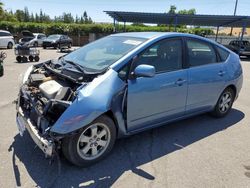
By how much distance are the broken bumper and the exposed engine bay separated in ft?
0.19

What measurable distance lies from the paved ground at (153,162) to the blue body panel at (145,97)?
35cm

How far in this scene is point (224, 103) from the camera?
→ 207 inches

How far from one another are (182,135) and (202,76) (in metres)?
1.04

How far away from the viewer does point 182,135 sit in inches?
173

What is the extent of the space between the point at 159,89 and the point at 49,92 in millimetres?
1498

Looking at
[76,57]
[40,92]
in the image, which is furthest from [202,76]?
[40,92]

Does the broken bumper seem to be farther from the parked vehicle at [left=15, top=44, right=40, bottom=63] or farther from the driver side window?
the parked vehicle at [left=15, top=44, right=40, bottom=63]

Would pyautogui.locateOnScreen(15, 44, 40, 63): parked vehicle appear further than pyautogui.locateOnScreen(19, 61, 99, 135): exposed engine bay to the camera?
Yes

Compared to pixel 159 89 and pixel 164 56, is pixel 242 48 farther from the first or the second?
pixel 159 89

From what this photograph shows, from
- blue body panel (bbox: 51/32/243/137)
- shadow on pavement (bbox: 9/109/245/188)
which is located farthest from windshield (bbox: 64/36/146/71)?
shadow on pavement (bbox: 9/109/245/188)

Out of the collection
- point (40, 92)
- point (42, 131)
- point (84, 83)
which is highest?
point (84, 83)

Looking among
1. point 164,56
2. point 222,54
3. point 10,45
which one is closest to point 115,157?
point 164,56

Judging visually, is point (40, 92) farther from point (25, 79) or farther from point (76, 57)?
point (76, 57)

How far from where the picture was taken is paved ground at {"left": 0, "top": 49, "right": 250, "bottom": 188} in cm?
306
